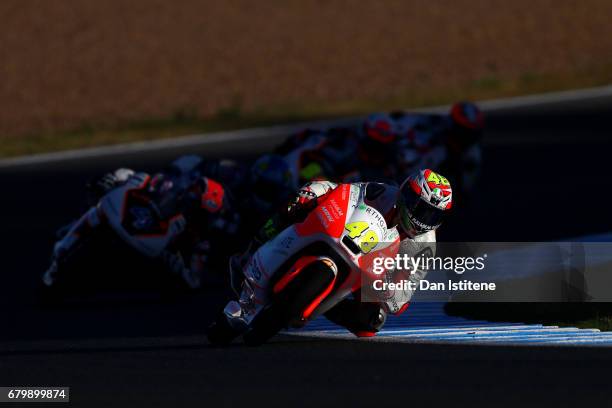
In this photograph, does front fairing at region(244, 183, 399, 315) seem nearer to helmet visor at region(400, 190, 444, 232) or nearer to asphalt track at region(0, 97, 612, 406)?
helmet visor at region(400, 190, 444, 232)

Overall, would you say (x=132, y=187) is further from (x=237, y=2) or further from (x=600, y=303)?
(x=237, y=2)

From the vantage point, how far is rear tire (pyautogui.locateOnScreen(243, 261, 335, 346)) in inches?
348

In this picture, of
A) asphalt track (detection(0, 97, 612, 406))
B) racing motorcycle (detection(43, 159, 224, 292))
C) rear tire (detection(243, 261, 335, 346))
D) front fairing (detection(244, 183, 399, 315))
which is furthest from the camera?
racing motorcycle (detection(43, 159, 224, 292))

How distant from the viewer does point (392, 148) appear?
1557 cm

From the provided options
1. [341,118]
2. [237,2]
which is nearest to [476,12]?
[237,2]

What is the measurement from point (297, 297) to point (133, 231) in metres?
3.76

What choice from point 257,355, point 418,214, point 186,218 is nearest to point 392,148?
point 186,218

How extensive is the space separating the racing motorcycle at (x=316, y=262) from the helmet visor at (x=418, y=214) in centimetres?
14

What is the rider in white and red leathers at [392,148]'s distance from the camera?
14.8m

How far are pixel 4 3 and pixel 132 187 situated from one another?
21.2 m

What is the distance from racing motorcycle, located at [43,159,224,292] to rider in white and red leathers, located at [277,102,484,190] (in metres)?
2.22

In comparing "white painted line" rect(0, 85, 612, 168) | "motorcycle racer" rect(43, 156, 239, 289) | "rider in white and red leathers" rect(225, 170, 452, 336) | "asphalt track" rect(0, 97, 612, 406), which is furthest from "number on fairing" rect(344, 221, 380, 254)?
"white painted line" rect(0, 85, 612, 168)

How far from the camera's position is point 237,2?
105ft

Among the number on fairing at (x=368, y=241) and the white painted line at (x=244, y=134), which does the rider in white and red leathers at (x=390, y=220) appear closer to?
the number on fairing at (x=368, y=241)
